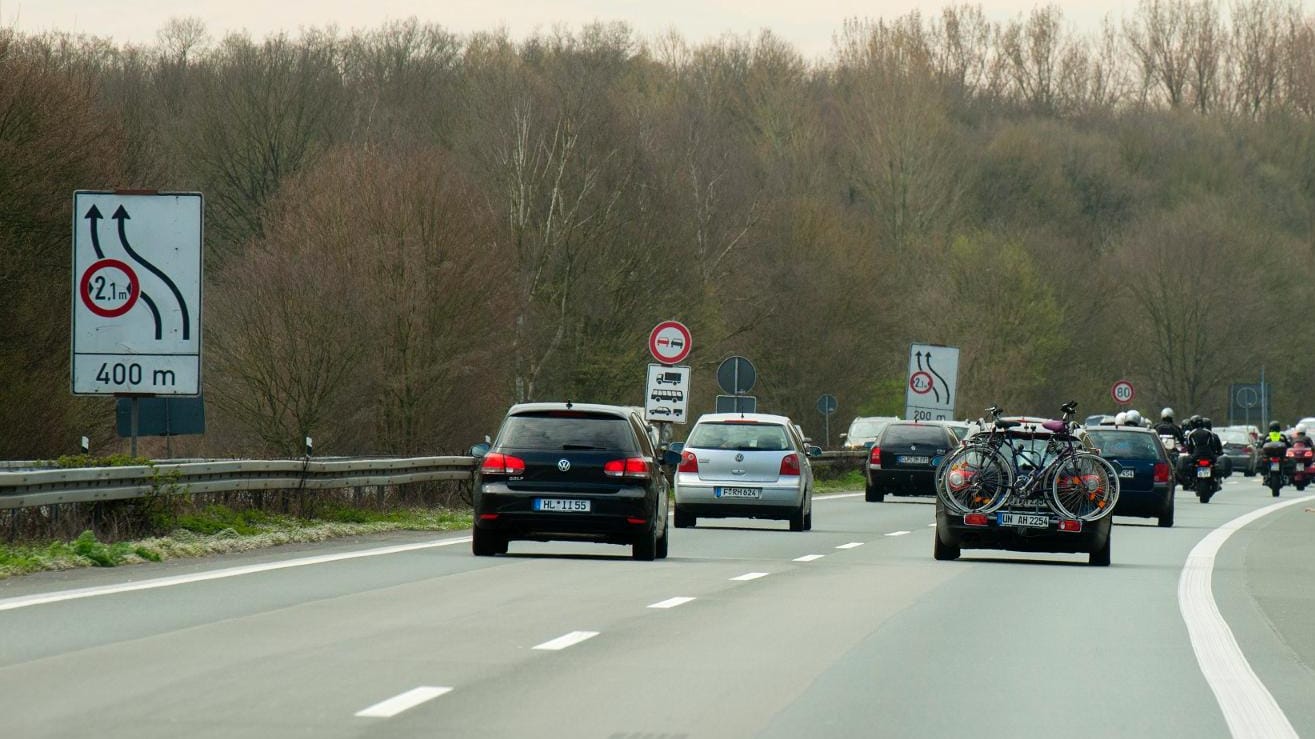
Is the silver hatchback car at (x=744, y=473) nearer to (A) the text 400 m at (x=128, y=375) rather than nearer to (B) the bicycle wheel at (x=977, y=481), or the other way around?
(B) the bicycle wheel at (x=977, y=481)

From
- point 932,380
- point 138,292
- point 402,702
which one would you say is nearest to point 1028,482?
point 138,292

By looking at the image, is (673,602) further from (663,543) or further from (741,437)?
(741,437)

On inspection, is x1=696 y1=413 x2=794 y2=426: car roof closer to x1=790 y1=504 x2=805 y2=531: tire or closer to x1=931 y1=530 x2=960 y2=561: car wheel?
x1=790 y1=504 x2=805 y2=531: tire

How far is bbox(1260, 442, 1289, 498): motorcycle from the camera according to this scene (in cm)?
4866

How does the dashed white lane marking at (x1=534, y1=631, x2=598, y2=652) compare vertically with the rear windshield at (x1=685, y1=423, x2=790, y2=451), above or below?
Result: below

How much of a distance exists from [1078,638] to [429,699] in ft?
Result: 16.9

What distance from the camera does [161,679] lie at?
963cm

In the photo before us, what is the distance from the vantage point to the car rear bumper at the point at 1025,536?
2048 centimetres

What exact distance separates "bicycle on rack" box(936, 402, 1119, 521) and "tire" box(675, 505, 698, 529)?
765 centimetres

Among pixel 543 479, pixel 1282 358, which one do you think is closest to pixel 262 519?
pixel 543 479

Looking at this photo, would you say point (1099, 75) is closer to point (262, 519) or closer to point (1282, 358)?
point (1282, 358)

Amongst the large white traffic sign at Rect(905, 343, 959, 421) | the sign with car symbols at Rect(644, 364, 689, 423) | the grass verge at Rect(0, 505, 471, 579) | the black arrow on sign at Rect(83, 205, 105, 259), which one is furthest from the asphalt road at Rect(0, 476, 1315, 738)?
the large white traffic sign at Rect(905, 343, 959, 421)

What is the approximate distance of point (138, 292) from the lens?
21.6 m

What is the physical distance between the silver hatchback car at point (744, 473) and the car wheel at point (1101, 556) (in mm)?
6526
